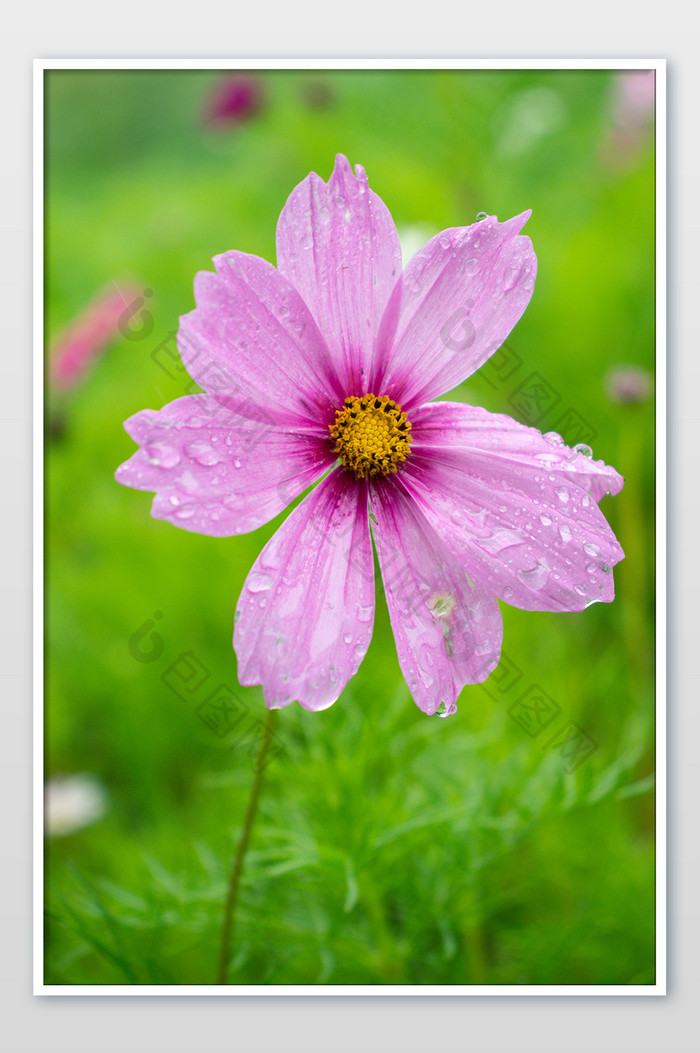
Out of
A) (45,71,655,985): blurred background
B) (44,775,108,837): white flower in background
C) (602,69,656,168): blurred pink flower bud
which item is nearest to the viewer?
(45,71,655,985): blurred background

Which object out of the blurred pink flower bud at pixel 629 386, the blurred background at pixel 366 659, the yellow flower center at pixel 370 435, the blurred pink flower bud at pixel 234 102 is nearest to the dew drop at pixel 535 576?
the yellow flower center at pixel 370 435

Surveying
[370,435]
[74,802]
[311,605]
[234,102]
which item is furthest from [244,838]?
[234,102]

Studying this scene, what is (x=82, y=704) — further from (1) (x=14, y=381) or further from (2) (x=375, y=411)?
(2) (x=375, y=411)

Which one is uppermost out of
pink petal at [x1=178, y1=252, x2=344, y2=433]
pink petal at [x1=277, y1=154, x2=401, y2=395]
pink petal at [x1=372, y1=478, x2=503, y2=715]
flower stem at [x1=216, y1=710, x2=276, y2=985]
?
pink petal at [x1=277, y1=154, x2=401, y2=395]

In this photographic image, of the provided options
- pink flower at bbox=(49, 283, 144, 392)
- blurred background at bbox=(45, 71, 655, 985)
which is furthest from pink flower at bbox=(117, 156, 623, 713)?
pink flower at bbox=(49, 283, 144, 392)

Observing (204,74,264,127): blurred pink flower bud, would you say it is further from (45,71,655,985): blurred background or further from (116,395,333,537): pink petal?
(116,395,333,537): pink petal

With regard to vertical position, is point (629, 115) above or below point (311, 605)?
above

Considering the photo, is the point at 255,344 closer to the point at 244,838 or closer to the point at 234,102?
the point at 244,838
